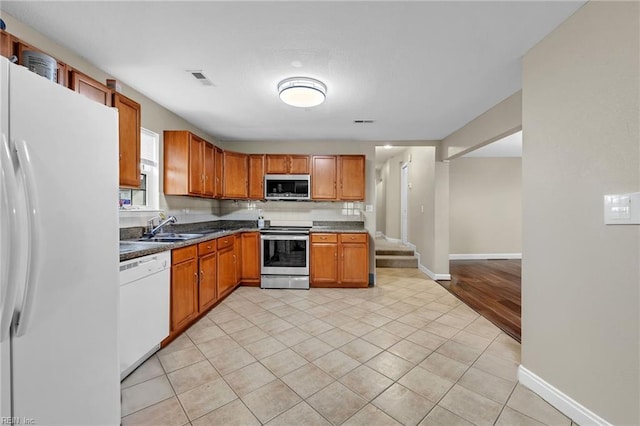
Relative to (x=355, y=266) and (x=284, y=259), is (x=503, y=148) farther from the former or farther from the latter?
(x=284, y=259)

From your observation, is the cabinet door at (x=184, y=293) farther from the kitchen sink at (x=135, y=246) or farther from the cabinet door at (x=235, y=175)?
the cabinet door at (x=235, y=175)

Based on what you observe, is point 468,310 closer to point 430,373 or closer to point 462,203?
point 430,373

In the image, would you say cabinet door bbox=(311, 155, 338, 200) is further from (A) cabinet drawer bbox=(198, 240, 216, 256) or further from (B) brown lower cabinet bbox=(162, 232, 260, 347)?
(A) cabinet drawer bbox=(198, 240, 216, 256)

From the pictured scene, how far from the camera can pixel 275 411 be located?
62.6 inches

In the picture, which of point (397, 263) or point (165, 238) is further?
point (397, 263)

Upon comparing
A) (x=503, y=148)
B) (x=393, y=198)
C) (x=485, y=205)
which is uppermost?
(x=503, y=148)

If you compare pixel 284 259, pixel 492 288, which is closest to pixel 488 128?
pixel 492 288

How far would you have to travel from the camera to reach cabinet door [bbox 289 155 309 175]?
429 centimetres

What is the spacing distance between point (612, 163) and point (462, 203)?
5.21 meters

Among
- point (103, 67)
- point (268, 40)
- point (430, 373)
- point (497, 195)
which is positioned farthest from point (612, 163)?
point (497, 195)

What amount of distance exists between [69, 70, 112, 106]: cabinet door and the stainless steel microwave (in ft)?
7.90

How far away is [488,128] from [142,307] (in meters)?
3.98

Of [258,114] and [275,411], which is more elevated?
[258,114]

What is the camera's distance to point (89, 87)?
6.31 feet
